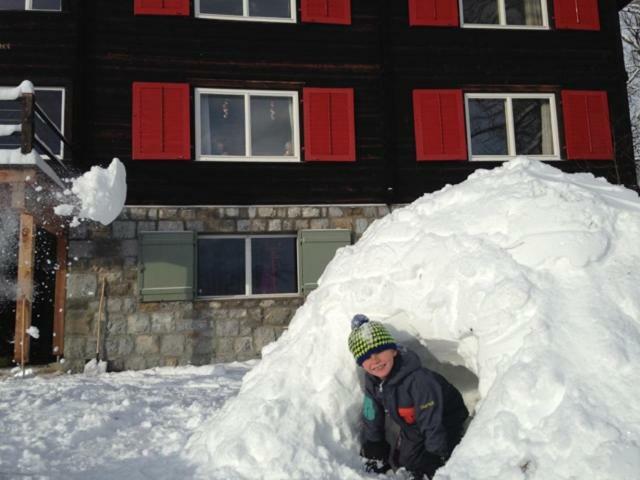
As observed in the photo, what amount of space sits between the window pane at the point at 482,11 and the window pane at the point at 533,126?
5.57 feet

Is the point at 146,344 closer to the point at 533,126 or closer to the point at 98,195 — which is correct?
the point at 98,195

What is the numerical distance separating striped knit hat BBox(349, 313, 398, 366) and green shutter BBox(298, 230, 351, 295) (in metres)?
5.46

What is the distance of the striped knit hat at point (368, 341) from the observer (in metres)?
3.00

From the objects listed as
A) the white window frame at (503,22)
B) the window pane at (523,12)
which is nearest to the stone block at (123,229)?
the white window frame at (503,22)

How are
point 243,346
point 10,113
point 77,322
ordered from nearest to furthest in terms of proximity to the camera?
point 77,322
point 243,346
point 10,113

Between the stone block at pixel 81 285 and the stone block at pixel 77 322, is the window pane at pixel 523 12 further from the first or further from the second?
the stone block at pixel 77 322

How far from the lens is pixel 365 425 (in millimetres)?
3234

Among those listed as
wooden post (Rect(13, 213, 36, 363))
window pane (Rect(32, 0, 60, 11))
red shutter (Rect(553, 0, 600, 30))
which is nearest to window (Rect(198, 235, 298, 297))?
wooden post (Rect(13, 213, 36, 363))

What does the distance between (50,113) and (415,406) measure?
318 inches

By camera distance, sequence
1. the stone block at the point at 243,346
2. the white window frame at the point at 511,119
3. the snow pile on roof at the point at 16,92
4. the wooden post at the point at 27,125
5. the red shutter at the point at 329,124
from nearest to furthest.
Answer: the wooden post at the point at 27,125 < the snow pile on roof at the point at 16,92 < the stone block at the point at 243,346 < the red shutter at the point at 329,124 < the white window frame at the point at 511,119

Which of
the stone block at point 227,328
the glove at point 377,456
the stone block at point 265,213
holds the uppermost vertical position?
the stone block at point 265,213

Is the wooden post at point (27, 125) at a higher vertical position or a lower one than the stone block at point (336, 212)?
higher

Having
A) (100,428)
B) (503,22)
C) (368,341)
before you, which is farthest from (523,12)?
(100,428)

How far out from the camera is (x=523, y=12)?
33.9 feet
